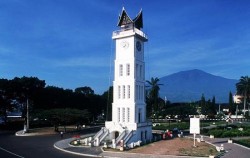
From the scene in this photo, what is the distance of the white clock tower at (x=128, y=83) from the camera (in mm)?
54719

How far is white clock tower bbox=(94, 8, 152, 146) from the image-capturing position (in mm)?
54719

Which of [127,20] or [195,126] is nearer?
[195,126]

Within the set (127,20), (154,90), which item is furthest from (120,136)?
(154,90)

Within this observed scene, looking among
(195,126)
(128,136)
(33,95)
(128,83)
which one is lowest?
(128,136)

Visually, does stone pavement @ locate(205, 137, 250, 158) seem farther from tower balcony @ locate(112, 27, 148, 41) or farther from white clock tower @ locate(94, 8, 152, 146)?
tower balcony @ locate(112, 27, 148, 41)

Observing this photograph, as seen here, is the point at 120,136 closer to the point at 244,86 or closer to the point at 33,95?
the point at 33,95

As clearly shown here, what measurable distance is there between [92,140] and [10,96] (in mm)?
38047

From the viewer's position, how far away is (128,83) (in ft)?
183

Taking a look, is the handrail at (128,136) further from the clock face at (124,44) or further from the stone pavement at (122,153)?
the clock face at (124,44)

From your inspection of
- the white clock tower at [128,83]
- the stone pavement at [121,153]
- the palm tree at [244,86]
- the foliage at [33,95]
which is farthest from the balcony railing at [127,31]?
the palm tree at [244,86]

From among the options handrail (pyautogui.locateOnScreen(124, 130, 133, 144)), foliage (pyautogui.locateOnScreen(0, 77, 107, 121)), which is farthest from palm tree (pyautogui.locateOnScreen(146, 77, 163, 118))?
handrail (pyautogui.locateOnScreen(124, 130, 133, 144))

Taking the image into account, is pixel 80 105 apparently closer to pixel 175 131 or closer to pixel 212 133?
pixel 175 131

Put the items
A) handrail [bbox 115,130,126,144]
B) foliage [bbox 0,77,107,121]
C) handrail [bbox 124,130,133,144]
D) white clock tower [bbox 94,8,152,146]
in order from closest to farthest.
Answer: handrail [bbox 115,130,126,144] < handrail [bbox 124,130,133,144] < white clock tower [bbox 94,8,152,146] < foliage [bbox 0,77,107,121]

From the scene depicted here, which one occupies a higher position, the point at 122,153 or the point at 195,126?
the point at 195,126
